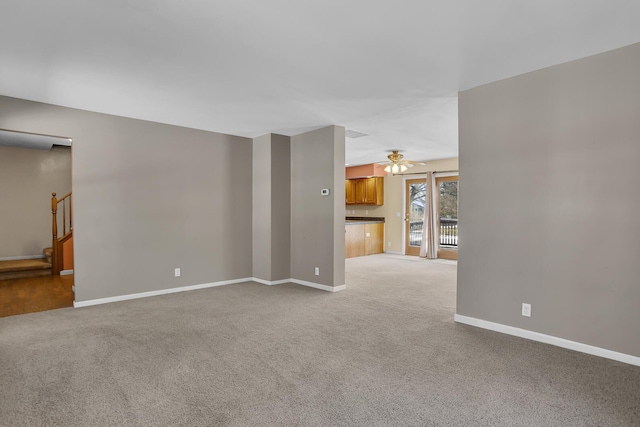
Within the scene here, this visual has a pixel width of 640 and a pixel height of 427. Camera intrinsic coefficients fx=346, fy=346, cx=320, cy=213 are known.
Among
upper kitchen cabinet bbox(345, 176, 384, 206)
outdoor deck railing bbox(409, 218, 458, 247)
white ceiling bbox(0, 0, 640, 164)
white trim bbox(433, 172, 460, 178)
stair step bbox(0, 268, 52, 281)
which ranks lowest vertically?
stair step bbox(0, 268, 52, 281)

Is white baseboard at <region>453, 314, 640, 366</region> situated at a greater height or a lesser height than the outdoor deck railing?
lesser

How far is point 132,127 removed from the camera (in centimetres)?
480

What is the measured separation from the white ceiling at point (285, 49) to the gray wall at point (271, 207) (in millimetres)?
1337

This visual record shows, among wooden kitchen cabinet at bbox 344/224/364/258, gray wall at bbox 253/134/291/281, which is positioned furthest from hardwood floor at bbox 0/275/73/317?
wooden kitchen cabinet at bbox 344/224/364/258

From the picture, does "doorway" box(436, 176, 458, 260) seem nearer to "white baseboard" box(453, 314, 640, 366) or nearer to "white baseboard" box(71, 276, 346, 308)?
"white baseboard" box(71, 276, 346, 308)

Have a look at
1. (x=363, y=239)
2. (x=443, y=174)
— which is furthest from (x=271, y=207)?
(x=443, y=174)

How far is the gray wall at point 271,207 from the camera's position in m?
5.69

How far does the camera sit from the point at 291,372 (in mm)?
2615

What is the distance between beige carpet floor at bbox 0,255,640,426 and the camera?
207 cm

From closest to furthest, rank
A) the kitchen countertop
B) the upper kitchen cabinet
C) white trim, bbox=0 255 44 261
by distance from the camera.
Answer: white trim, bbox=0 255 44 261, the kitchen countertop, the upper kitchen cabinet

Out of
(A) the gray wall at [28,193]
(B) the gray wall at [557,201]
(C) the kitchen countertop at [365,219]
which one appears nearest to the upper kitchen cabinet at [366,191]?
(C) the kitchen countertop at [365,219]

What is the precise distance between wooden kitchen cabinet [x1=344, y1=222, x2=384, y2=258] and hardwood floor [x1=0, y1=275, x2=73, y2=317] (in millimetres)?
5864

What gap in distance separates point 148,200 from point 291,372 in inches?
138

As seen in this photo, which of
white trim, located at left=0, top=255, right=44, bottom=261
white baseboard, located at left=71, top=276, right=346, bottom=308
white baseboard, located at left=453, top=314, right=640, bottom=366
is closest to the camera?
white baseboard, located at left=453, top=314, right=640, bottom=366
